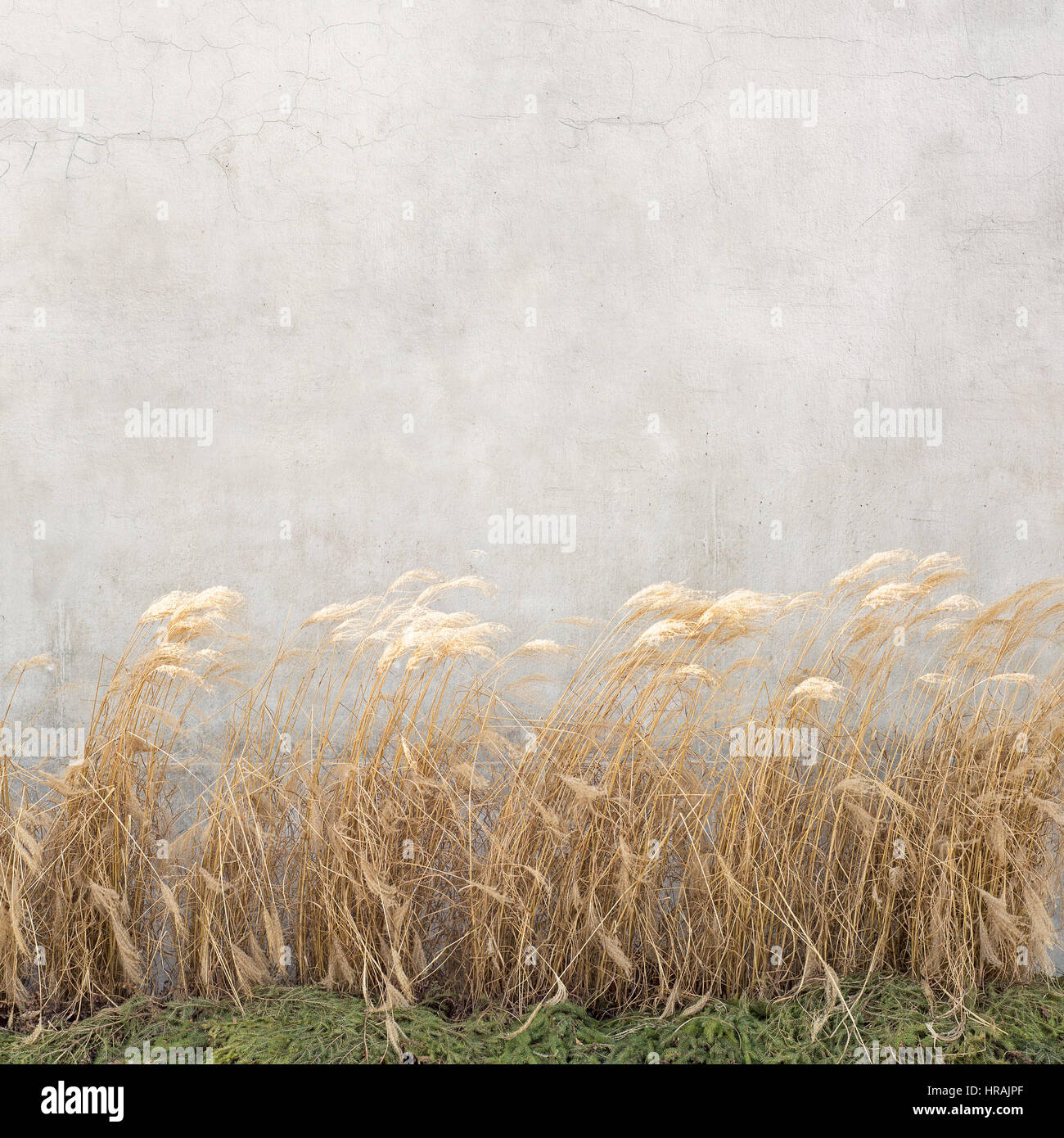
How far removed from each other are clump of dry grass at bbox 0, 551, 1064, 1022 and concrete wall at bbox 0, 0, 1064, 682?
1.56 ft

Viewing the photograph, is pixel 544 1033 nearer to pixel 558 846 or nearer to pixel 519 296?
pixel 558 846

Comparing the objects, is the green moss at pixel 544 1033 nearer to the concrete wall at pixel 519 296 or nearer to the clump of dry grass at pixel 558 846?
the clump of dry grass at pixel 558 846

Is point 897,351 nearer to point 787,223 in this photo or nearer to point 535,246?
point 787,223

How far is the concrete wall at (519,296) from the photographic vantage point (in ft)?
9.93

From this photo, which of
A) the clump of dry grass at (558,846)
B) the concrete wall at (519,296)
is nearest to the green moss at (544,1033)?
the clump of dry grass at (558,846)

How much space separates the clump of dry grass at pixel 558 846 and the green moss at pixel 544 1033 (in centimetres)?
8

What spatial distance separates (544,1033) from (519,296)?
2.10 metres

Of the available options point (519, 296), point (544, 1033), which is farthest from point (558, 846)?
point (519, 296)

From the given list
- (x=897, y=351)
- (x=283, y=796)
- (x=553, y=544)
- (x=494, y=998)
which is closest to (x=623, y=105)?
(x=897, y=351)

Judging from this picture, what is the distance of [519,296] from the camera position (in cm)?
306

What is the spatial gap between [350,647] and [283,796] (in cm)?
57

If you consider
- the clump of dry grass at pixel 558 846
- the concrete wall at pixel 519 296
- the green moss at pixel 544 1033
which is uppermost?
the concrete wall at pixel 519 296

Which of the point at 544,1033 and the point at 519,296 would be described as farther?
the point at 519,296

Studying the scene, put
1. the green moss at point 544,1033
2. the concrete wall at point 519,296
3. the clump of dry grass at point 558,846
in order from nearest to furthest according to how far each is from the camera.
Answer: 1. the green moss at point 544,1033
2. the clump of dry grass at point 558,846
3. the concrete wall at point 519,296
